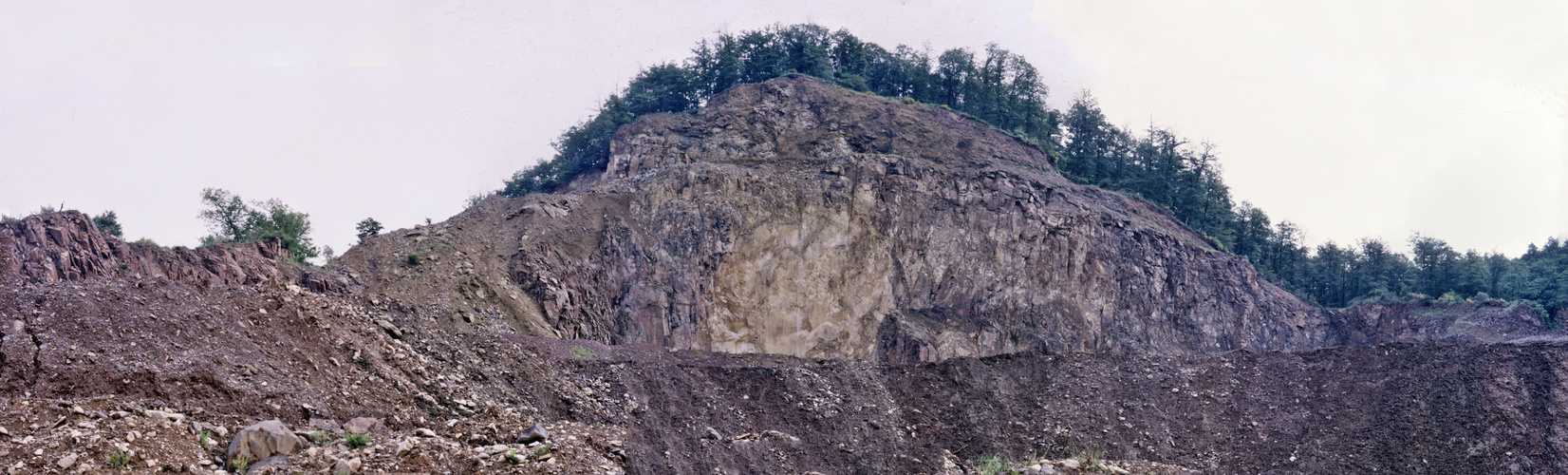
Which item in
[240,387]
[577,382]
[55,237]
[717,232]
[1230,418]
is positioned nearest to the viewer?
[240,387]

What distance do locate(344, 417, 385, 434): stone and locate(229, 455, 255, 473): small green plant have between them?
6.55ft

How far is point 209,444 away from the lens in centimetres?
1180

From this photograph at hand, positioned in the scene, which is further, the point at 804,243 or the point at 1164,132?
the point at 1164,132

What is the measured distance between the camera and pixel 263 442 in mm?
12031

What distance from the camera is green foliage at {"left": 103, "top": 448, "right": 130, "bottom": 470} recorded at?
1062 cm

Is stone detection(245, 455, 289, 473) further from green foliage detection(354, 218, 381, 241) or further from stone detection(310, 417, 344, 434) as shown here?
green foliage detection(354, 218, 381, 241)

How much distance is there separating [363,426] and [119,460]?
3.87 metres

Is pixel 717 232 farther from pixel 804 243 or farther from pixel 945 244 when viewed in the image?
pixel 945 244

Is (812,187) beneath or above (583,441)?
above

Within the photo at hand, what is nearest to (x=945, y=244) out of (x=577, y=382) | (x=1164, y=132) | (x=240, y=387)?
(x=577, y=382)

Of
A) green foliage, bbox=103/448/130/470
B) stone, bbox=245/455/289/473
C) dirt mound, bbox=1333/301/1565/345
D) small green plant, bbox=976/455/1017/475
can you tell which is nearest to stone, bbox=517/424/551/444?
stone, bbox=245/455/289/473

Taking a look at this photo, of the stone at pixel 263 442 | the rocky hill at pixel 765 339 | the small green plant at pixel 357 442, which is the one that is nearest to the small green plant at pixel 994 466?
the rocky hill at pixel 765 339

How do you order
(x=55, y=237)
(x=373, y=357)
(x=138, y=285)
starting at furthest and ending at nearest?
1. (x=55, y=237)
2. (x=373, y=357)
3. (x=138, y=285)

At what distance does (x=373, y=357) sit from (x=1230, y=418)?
1929cm
